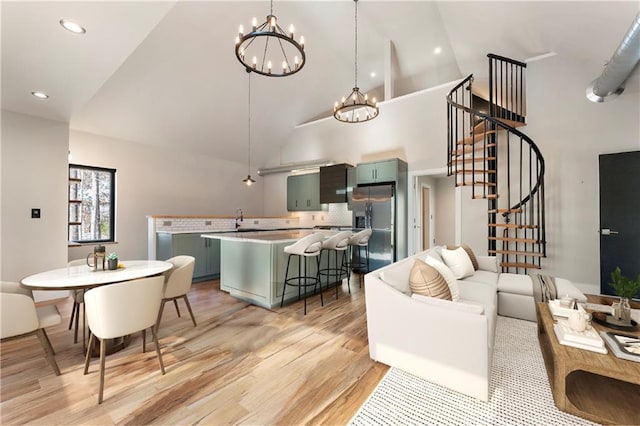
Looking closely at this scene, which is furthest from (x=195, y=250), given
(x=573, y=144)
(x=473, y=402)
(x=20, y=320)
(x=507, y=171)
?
(x=573, y=144)

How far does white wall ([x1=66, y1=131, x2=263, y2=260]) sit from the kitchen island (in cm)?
266

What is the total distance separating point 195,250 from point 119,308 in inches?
123

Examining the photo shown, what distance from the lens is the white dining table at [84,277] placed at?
1.91 m

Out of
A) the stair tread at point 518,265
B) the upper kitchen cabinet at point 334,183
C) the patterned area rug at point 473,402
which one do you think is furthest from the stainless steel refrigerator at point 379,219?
the patterned area rug at point 473,402

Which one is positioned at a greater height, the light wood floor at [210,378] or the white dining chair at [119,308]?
the white dining chair at [119,308]

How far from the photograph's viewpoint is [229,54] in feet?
15.0

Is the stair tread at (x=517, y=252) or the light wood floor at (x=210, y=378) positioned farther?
the stair tread at (x=517, y=252)

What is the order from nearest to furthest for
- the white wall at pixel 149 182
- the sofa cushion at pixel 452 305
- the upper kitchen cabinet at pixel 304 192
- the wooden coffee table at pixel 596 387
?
the wooden coffee table at pixel 596 387, the sofa cushion at pixel 452 305, the white wall at pixel 149 182, the upper kitchen cabinet at pixel 304 192

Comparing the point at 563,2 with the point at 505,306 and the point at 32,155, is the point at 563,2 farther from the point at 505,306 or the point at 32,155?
the point at 32,155

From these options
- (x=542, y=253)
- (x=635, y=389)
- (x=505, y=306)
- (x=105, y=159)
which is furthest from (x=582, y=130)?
(x=105, y=159)

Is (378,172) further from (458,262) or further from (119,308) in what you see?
(119,308)

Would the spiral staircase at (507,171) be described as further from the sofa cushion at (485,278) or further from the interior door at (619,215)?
the sofa cushion at (485,278)

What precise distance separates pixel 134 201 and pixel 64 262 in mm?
1888

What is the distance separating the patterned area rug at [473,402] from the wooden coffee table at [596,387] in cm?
9
